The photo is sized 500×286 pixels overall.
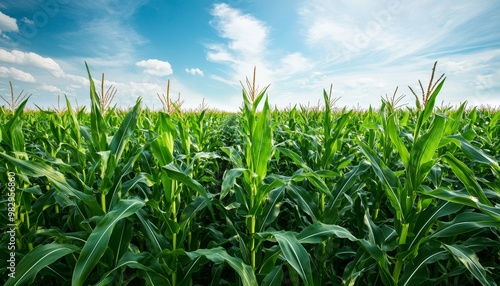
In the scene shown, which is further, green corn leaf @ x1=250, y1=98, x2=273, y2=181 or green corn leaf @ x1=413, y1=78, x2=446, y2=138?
green corn leaf @ x1=250, y1=98, x2=273, y2=181

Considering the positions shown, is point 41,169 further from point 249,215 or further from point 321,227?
point 321,227

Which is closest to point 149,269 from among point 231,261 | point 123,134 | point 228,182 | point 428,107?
point 231,261

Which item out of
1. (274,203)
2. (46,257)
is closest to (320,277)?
(274,203)

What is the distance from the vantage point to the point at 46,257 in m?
1.41

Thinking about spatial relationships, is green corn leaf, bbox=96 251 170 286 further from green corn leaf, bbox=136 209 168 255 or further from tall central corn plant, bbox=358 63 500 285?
tall central corn plant, bbox=358 63 500 285

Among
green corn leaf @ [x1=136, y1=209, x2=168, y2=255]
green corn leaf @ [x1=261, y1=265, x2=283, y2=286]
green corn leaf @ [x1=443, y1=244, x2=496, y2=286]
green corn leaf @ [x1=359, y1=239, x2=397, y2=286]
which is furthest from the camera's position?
green corn leaf @ [x1=136, y1=209, x2=168, y2=255]

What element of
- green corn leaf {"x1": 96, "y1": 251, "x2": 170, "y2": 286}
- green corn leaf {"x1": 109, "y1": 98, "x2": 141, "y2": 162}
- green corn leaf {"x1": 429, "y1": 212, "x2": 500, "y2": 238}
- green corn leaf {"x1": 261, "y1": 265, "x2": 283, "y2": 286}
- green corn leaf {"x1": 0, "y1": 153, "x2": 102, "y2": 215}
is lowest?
green corn leaf {"x1": 261, "y1": 265, "x2": 283, "y2": 286}

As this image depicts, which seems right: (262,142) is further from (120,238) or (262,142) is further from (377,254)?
(120,238)

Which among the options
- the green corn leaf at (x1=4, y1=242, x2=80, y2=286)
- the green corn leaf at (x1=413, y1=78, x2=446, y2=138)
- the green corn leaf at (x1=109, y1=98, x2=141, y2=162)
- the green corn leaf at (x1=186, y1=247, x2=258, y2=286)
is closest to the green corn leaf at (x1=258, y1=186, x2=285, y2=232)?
the green corn leaf at (x1=186, y1=247, x2=258, y2=286)

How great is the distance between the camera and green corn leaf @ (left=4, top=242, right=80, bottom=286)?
1319mm

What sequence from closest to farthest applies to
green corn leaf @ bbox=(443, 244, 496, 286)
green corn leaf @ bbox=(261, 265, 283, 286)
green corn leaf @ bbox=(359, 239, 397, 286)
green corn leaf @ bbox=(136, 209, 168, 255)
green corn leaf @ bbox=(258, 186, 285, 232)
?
green corn leaf @ bbox=(443, 244, 496, 286)
green corn leaf @ bbox=(359, 239, 397, 286)
green corn leaf @ bbox=(261, 265, 283, 286)
green corn leaf @ bbox=(136, 209, 168, 255)
green corn leaf @ bbox=(258, 186, 285, 232)

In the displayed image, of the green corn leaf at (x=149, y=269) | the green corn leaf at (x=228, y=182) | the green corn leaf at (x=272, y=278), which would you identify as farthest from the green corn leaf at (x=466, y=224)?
the green corn leaf at (x=149, y=269)

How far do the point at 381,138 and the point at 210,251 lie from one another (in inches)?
87.2

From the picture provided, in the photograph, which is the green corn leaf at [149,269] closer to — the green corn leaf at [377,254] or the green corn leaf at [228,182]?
the green corn leaf at [228,182]
